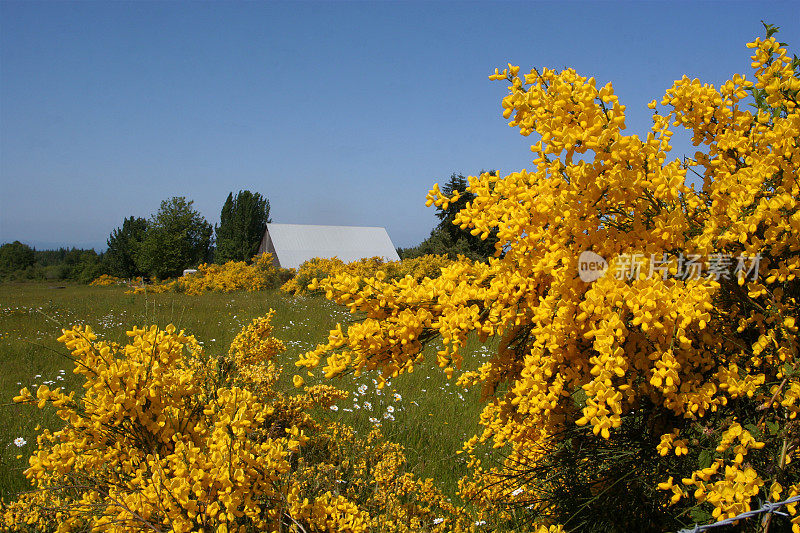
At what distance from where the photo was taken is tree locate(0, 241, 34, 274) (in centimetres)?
5966

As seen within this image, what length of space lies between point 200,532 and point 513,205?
1.72 metres

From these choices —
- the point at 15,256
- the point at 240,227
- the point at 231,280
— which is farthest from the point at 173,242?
the point at 15,256

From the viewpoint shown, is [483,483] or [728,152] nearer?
[728,152]

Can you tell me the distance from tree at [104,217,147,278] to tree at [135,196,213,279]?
5046 millimetres

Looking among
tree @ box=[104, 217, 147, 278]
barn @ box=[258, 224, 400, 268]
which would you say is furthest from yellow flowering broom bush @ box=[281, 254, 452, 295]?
tree @ box=[104, 217, 147, 278]

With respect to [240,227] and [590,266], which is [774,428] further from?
[240,227]

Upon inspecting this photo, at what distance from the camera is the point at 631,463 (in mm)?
1948

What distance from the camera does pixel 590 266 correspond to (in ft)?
5.89

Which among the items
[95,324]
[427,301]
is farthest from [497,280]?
[95,324]

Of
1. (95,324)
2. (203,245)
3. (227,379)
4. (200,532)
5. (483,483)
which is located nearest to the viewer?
(200,532)

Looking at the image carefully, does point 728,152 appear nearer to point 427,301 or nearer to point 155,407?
point 427,301

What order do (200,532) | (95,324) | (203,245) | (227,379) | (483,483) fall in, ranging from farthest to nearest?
(203,245) → (95,324) → (483,483) → (227,379) → (200,532)

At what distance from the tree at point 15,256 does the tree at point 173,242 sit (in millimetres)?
24613

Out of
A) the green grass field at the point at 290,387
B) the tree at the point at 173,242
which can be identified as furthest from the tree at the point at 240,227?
the green grass field at the point at 290,387
